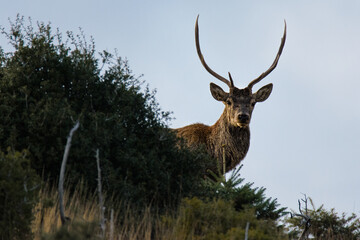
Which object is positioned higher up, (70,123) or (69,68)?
(69,68)

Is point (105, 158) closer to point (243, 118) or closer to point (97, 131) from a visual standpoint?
point (97, 131)

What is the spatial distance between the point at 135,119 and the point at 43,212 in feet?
8.10

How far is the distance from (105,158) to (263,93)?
5.31 m

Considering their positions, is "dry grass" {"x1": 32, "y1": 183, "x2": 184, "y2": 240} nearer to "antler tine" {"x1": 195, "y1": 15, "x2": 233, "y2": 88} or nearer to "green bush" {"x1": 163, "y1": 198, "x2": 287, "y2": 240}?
"green bush" {"x1": 163, "y1": 198, "x2": 287, "y2": 240}

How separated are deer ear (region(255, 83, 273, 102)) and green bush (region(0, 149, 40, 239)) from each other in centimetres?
703

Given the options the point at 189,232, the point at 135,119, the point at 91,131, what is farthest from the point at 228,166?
the point at 189,232

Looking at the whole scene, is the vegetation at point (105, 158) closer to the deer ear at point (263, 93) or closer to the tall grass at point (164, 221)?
the tall grass at point (164, 221)

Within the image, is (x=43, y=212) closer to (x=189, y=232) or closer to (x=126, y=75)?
(x=189, y=232)

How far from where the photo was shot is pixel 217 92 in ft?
40.1

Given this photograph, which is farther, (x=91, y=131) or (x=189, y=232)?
(x=91, y=131)

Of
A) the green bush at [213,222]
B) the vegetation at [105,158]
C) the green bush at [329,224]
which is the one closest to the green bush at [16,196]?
the vegetation at [105,158]

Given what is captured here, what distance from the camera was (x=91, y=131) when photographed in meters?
8.23

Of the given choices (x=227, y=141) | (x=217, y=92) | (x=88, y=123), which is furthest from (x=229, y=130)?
(x=88, y=123)

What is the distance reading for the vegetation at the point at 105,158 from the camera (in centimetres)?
678
